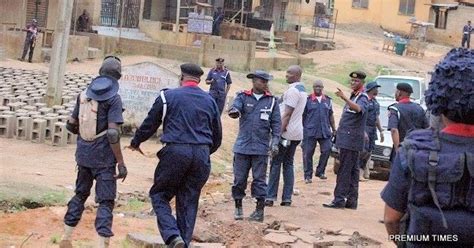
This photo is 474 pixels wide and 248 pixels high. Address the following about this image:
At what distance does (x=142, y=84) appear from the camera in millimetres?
16219

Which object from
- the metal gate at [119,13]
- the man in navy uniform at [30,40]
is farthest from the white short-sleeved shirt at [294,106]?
→ the metal gate at [119,13]

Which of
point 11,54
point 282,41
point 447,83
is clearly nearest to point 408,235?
point 447,83

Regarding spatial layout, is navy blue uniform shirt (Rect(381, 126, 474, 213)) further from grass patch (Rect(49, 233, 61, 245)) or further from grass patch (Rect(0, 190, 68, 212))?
grass patch (Rect(0, 190, 68, 212))

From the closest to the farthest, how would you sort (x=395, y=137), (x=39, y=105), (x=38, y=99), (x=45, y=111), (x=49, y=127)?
1. (x=395, y=137)
2. (x=49, y=127)
3. (x=45, y=111)
4. (x=39, y=105)
5. (x=38, y=99)

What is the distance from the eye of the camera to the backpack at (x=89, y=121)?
7.24 meters

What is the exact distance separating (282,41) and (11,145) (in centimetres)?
3014

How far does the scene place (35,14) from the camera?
34.8 metres

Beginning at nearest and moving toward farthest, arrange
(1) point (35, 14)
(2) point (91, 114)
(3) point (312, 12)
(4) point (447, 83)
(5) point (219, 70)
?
(4) point (447, 83), (2) point (91, 114), (5) point (219, 70), (1) point (35, 14), (3) point (312, 12)

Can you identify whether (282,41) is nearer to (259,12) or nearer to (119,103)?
(259,12)

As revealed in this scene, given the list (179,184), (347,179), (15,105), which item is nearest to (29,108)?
(15,105)

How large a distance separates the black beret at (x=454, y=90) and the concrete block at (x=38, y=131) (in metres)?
11.9

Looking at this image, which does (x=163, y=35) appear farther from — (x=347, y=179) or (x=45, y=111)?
(x=347, y=179)

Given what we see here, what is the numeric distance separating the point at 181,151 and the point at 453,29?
47.2 m
